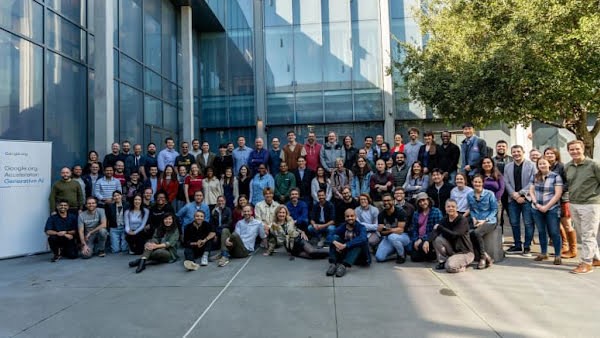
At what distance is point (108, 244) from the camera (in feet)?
29.1

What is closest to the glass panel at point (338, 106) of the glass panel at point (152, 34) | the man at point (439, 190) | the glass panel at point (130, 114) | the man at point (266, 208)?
the glass panel at point (152, 34)

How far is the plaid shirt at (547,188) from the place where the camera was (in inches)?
259

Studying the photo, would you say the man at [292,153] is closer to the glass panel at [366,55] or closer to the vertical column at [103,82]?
the vertical column at [103,82]

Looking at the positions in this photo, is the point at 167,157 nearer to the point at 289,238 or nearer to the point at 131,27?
Result: the point at 289,238

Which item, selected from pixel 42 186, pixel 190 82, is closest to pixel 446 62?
pixel 190 82

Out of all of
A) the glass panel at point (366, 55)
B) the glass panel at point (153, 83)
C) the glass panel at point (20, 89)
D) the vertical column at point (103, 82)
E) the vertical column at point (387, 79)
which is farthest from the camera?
the glass panel at point (366, 55)

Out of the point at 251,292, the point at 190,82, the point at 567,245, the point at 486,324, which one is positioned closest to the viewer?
the point at 486,324

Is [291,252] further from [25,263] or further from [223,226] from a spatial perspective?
[25,263]

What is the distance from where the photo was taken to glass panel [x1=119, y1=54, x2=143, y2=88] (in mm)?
12290

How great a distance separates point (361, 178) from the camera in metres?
8.77

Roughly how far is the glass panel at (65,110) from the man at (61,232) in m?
1.89

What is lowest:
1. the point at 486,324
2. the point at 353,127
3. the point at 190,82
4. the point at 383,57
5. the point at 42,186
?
the point at 486,324

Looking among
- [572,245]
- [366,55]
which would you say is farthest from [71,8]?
[572,245]

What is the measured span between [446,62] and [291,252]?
828 centimetres
